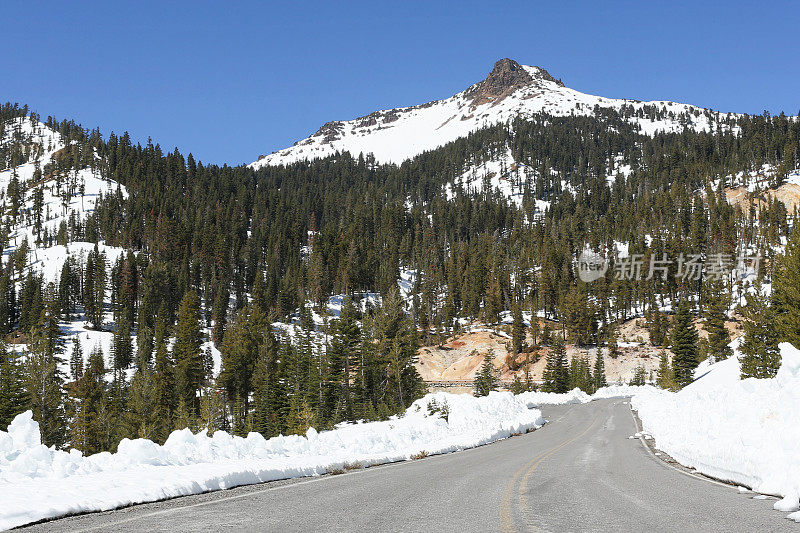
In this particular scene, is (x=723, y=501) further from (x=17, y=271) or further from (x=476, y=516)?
(x=17, y=271)

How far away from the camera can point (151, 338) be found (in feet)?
332

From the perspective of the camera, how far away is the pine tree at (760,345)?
4141 centimetres

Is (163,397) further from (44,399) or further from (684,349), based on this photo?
(684,349)

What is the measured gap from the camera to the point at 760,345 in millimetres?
43281

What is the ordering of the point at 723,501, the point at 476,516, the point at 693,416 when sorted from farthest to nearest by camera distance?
the point at 693,416 < the point at 723,501 < the point at 476,516

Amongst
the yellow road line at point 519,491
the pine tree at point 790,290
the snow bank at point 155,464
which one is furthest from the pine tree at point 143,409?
the pine tree at point 790,290

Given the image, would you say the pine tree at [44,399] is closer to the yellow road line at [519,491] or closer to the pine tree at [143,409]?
the pine tree at [143,409]

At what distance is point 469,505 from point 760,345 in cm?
4600

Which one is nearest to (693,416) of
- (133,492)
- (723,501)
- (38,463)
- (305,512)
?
(723,501)

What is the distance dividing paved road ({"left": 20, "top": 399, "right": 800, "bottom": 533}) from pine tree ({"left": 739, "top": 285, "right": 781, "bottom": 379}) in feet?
116

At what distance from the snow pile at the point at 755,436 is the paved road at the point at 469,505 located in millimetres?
517

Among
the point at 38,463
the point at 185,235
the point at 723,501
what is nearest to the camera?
Result: the point at 723,501

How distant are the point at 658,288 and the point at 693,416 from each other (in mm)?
114849

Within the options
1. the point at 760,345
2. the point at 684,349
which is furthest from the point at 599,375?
the point at 760,345
